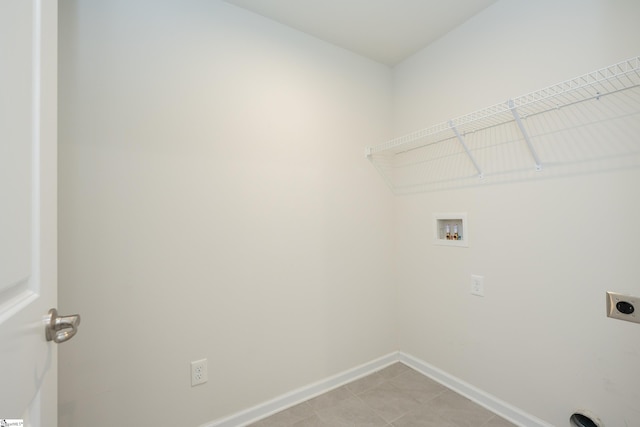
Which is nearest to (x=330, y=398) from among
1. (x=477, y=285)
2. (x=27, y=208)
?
(x=477, y=285)

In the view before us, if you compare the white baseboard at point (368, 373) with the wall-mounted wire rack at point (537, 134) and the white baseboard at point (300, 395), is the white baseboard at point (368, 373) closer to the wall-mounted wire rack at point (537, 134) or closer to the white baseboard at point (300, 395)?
the white baseboard at point (300, 395)

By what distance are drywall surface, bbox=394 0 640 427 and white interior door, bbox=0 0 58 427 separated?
2017mm

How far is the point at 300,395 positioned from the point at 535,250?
1.71 metres

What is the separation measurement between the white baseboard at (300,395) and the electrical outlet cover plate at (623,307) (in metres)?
1.47

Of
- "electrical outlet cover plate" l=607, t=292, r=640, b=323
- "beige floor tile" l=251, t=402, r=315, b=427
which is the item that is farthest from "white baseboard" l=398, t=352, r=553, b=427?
"beige floor tile" l=251, t=402, r=315, b=427

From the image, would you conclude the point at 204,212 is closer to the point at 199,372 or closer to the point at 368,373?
the point at 199,372

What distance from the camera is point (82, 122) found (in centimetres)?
128

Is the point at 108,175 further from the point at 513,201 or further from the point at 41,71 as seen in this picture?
the point at 513,201

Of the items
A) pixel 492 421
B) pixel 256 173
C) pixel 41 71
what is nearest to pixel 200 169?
pixel 256 173

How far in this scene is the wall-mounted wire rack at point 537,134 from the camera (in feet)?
4.04

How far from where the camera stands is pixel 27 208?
1.70 ft

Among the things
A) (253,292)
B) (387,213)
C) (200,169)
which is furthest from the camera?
(387,213)

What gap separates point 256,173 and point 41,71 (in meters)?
1.15

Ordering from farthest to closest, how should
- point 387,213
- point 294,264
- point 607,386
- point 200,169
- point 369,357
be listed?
point 387,213 → point 369,357 → point 294,264 → point 200,169 → point 607,386
